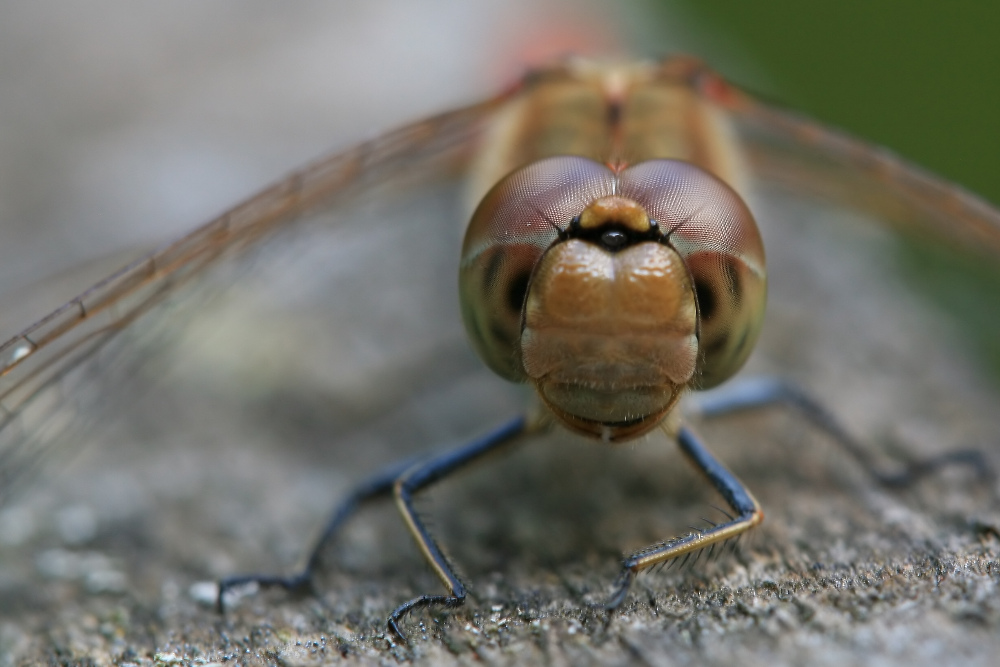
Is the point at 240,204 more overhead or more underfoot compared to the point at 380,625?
more overhead

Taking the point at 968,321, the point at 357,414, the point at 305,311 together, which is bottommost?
the point at 968,321

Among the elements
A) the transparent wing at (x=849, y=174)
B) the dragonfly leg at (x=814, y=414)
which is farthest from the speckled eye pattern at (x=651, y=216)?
the transparent wing at (x=849, y=174)

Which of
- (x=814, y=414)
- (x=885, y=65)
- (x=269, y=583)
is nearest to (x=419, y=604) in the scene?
(x=269, y=583)

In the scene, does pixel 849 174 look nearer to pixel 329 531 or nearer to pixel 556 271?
pixel 556 271

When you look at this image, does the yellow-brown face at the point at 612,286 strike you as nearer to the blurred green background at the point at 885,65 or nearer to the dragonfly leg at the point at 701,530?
the dragonfly leg at the point at 701,530

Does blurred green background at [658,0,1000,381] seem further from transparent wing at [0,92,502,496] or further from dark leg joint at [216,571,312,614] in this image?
dark leg joint at [216,571,312,614]

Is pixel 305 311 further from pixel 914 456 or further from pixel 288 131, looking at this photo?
pixel 914 456

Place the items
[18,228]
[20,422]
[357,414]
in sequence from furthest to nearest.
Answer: [18,228]
[357,414]
[20,422]

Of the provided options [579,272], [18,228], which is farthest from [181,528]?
[18,228]
